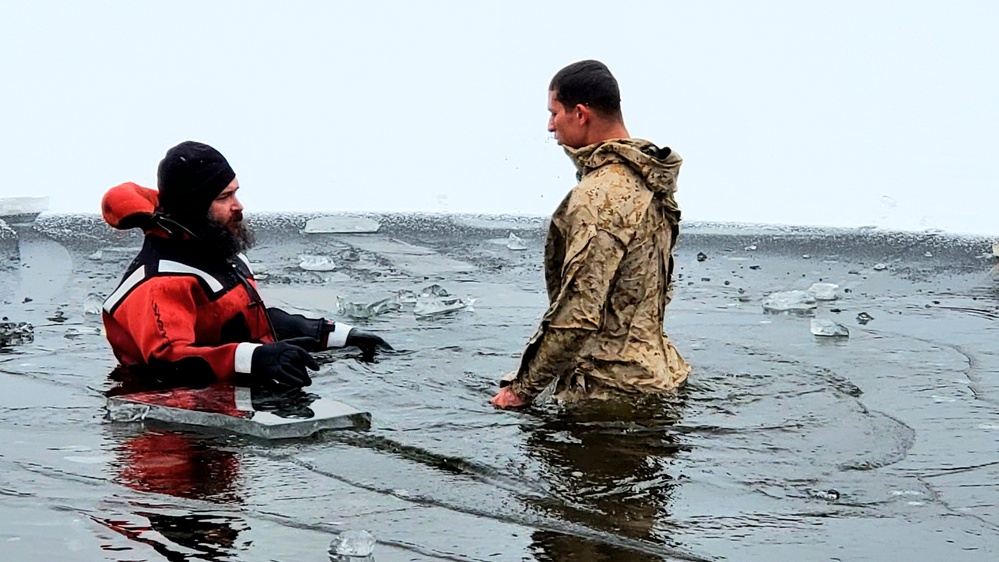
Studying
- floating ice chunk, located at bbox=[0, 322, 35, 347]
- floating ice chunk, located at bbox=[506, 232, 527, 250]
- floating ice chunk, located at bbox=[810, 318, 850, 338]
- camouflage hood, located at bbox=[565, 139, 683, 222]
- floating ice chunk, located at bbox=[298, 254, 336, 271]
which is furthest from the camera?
floating ice chunk, located at bbox=[506, 232, 527, 250]

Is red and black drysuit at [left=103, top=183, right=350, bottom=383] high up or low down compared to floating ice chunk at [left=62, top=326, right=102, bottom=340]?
up

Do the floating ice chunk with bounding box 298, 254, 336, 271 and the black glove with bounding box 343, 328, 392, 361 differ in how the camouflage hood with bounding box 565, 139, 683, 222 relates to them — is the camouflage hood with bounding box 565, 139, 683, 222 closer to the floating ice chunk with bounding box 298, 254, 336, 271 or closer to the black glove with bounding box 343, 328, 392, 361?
the black glove with bounding box 343, 328, 392, 361

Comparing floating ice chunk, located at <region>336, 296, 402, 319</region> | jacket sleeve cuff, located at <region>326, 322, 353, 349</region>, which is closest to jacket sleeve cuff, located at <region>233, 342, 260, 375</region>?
jacket sleeve cuff, located at <region>326, 322, 353, 349</region>

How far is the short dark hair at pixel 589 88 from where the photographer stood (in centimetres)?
500

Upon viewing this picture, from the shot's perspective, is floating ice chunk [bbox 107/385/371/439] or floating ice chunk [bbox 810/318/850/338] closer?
floating ice chunk [bbox 107/385/371/439]

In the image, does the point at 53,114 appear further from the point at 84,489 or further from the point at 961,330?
the point at 84,489

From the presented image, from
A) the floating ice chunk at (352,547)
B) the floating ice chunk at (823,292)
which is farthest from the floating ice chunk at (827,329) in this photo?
the floating ice chunk at (352,547)

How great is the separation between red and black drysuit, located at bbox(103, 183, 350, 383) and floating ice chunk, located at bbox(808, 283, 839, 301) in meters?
3.94

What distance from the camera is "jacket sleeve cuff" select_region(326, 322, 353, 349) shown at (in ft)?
19.6

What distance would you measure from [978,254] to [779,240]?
64.8 inches

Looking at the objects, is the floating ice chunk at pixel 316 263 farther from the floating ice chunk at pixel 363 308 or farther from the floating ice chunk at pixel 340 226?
the floating ice chunk at pixel 340 226

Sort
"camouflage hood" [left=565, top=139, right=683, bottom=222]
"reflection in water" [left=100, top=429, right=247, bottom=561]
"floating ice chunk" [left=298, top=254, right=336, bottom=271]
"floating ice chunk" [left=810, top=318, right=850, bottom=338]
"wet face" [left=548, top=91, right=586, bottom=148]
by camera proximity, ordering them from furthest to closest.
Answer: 1. "floating ice chunk" [left=298, top=254, right=336, bottom=271]
2. "floating ice chunk" [left=810, top=318, right=850, bottom=338]
3. "wet face" [left=548, top=91, right=586, bottom=148]
4. "camouflage hood" [left=565, top=139, right=683, bottom=222]
5. "reflection in water" [left=100, top=429, right=247, bottom=561]

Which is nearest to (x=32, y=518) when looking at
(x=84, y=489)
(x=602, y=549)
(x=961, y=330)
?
(x=84, y=489)

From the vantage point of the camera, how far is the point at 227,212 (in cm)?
531
